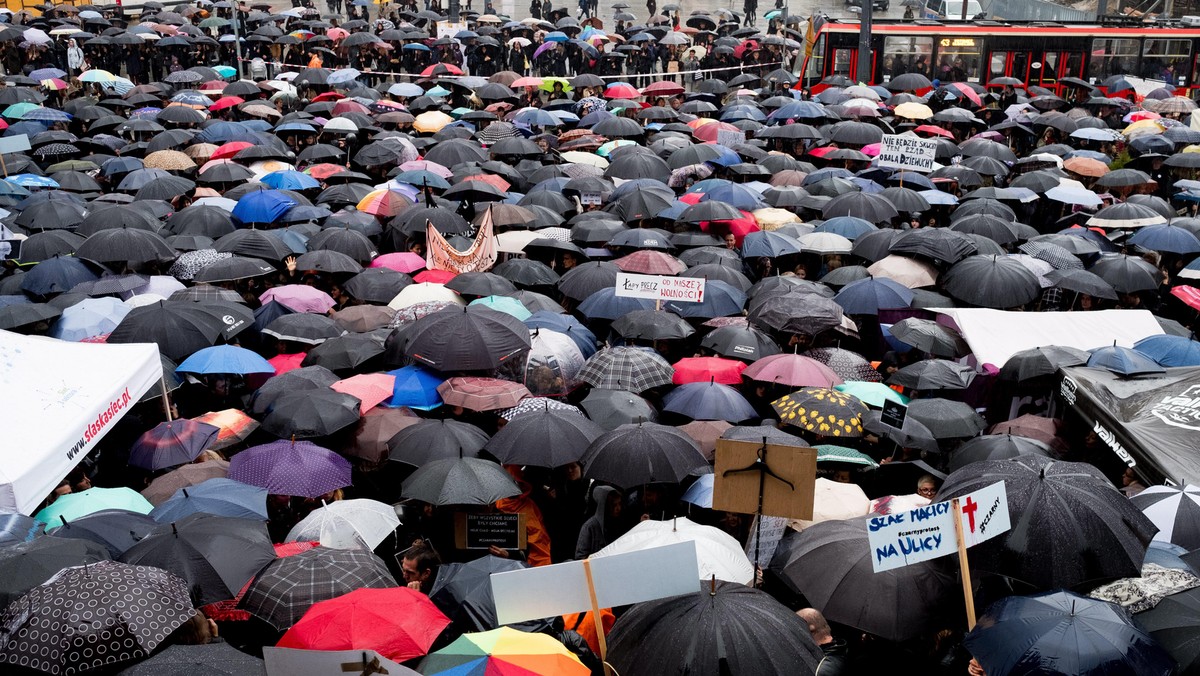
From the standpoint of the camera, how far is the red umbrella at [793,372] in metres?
9.59

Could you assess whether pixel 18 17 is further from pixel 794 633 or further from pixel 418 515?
pixel 794 633

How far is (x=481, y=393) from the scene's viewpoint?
30.4 feet

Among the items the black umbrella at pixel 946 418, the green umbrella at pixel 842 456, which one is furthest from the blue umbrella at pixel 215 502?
the black umbrella at pixel 946 418

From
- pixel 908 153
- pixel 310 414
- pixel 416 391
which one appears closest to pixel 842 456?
pixel 416 391

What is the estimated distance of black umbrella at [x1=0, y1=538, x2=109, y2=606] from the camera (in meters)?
5.74

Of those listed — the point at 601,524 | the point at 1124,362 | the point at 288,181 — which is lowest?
the point at 601,524

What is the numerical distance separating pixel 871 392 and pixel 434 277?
5243mm

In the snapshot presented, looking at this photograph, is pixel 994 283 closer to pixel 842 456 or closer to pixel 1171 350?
pixel 1171 350

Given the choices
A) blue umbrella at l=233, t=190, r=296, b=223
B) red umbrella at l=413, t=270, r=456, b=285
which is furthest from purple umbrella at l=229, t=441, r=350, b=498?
blue umbrella at l=233, t=190, r=296, b=223

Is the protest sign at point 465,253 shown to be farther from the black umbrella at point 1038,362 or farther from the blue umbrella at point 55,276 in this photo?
the black umbrella at point 1038,362

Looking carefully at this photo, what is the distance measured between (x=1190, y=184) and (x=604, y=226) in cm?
925

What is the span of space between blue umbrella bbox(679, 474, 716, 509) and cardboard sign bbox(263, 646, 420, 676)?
3173 mm

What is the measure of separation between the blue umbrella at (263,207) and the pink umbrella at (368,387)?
18.4 feet

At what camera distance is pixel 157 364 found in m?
8.71
